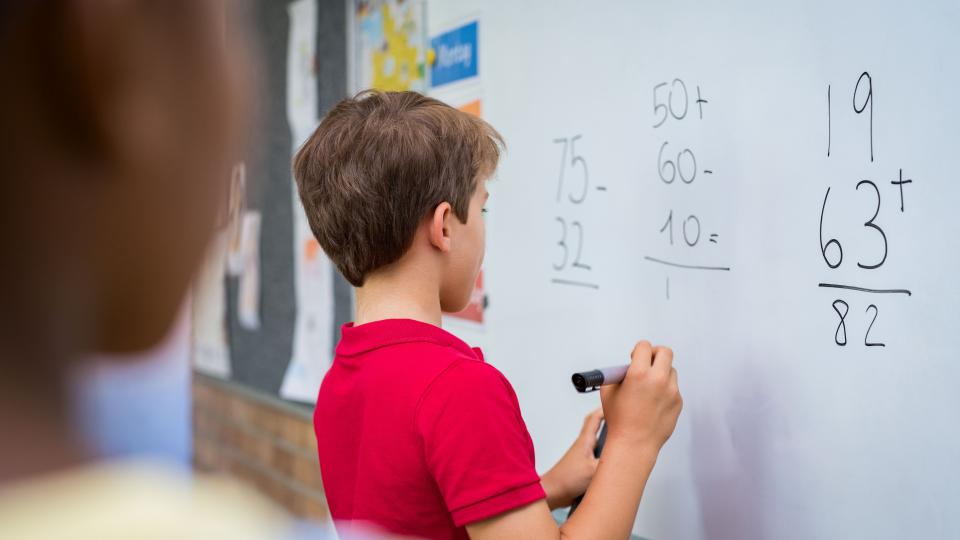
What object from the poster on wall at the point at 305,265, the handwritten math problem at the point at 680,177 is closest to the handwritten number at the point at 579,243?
the handwritten math problem at the point at 680,177

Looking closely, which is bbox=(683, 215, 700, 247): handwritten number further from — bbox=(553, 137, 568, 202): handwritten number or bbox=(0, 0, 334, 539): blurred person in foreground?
bbox=(0, 0, 334, 539): blurred person in foreground

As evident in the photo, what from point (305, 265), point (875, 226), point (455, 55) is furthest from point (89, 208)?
point (305, 265)

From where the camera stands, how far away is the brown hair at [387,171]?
837 mm

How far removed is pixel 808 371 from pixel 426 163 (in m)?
0.42

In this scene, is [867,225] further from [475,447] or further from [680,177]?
[475,447]

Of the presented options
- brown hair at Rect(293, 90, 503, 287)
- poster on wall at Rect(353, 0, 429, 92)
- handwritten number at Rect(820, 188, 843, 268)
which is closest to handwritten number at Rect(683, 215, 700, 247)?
handwritten number at Rect(820, 188, 843, 268)

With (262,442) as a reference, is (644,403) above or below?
above

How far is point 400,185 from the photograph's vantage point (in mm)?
836

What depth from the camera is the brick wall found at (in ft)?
6.33

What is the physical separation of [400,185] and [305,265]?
1.11 metres

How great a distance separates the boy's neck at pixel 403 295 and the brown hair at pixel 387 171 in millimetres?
15

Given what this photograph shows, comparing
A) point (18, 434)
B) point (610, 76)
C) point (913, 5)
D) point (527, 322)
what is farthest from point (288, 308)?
point (18, 434)

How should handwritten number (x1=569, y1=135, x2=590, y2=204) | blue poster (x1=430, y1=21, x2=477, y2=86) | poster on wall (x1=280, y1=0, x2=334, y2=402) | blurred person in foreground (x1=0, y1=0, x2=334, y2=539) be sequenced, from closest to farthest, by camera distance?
blurred person in foreground (x1=0, y1=0, x2=334, y2=539)
handwritten number (x1=569, y1=135, x2=590, y2=204)
blue poster (x1=430, y1=21, x2=477, y2=86)
poster on wall (x1=280, y1=0, x2=334, y2=402)

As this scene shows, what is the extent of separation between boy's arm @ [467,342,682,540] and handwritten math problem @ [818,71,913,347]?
171mm
